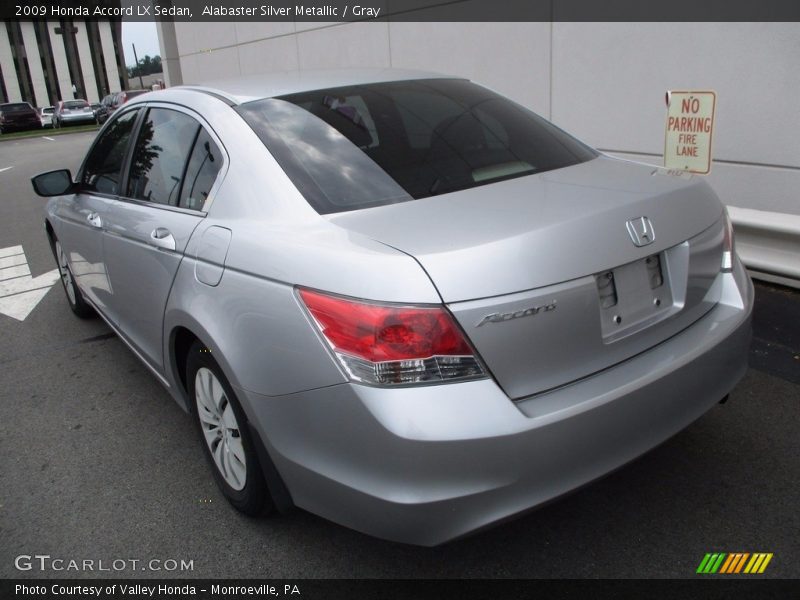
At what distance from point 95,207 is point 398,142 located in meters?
2.09

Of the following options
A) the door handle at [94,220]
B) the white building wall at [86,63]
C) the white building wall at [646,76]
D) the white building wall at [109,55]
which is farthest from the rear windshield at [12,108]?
the white building wall at [109,55]

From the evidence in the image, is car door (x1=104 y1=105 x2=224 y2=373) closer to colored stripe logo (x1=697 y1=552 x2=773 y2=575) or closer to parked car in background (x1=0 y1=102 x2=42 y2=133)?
colored stripe logo (x1=697 y1=552 x2=773 y2=575)

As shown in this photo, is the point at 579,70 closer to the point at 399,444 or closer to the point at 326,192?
the point at 326,192

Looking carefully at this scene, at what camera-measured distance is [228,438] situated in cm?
275

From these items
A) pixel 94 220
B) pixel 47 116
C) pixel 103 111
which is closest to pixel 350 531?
pixel 94 220

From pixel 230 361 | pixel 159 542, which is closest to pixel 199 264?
pixel 230 361

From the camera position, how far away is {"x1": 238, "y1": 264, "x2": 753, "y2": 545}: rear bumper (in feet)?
6.34

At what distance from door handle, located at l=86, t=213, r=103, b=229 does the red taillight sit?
2412 millimetres

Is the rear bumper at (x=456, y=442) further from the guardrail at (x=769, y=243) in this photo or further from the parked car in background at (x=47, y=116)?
the parked car in background at (x=47, y=116)

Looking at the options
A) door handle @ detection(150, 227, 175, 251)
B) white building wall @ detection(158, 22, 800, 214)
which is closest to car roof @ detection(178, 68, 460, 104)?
door handle @ detection(150, 227, 175, 251)

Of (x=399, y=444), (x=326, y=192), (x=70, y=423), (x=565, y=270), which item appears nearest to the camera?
(x=399, y=444)

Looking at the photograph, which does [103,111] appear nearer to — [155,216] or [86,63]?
[155,216]

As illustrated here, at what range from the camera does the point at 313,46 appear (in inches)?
476

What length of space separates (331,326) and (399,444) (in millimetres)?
391
